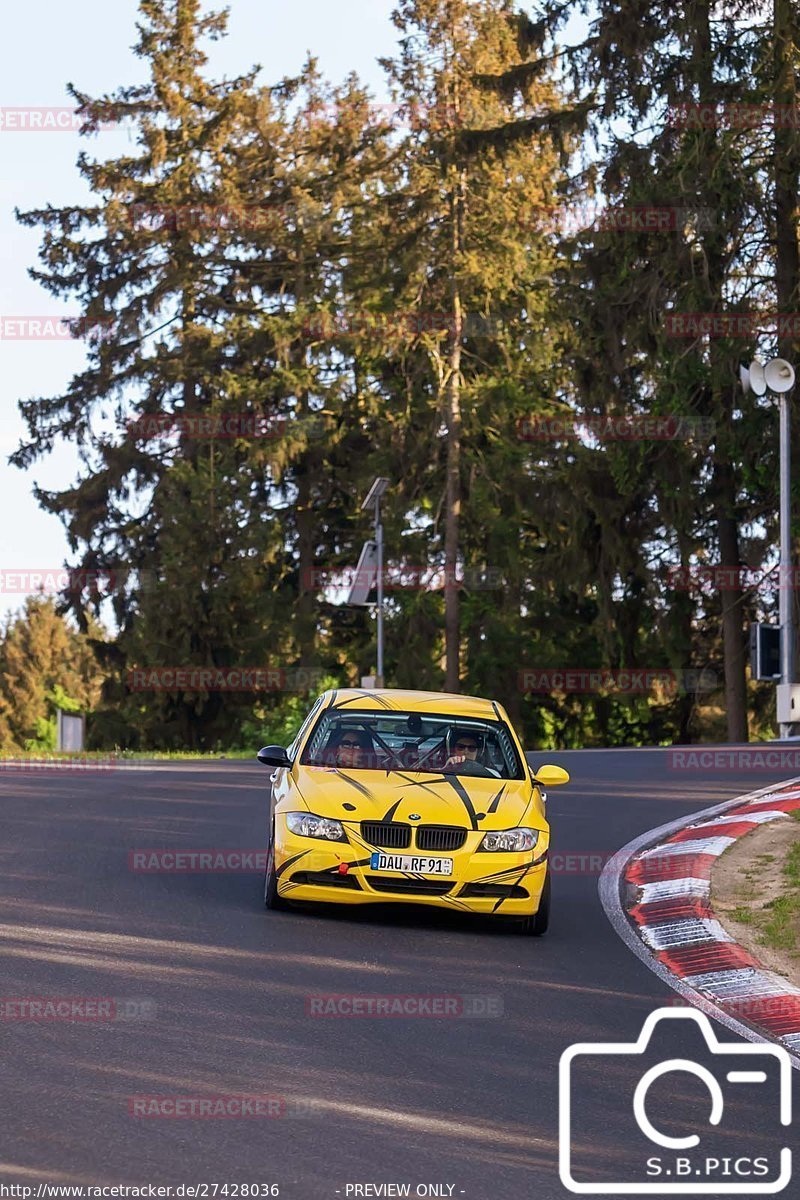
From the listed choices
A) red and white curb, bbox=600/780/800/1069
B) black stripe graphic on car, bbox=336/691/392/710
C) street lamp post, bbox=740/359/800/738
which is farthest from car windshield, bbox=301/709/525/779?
street lamp post, bbox=740/359/800/738

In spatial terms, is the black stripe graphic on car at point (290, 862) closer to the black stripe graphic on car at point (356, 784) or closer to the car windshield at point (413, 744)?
the black stripe graphic on car at point (356, 784)

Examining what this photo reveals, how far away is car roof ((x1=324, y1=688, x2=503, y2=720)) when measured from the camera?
13.7 meters

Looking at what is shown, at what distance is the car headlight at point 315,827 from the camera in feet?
39.0

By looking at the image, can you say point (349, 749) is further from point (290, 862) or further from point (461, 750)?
point (290, 862)

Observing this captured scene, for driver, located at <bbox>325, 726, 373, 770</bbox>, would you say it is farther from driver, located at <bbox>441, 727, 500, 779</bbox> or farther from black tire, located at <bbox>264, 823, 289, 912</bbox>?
black tire, located at <bbox>264, 823, 289, 912</bbox>

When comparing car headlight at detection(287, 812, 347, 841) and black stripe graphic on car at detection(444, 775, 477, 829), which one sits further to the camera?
black stripe graphic on car at detection(444, 775, 477, 829)

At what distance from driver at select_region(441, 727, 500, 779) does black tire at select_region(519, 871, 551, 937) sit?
43.7 inches

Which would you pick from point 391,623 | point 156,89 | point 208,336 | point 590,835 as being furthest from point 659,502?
point 590,835

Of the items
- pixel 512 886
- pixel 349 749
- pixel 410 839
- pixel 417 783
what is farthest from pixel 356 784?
pixel 512 886

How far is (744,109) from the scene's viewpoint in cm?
4134

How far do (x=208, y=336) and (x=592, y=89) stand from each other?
17.0 m

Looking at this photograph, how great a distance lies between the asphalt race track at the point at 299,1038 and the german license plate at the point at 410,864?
1.46ft

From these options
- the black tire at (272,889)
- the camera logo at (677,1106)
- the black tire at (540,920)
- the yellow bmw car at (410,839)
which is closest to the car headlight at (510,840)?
the yellow bmw car at (410,839)

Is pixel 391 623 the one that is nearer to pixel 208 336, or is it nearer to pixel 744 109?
pixel 208 336
